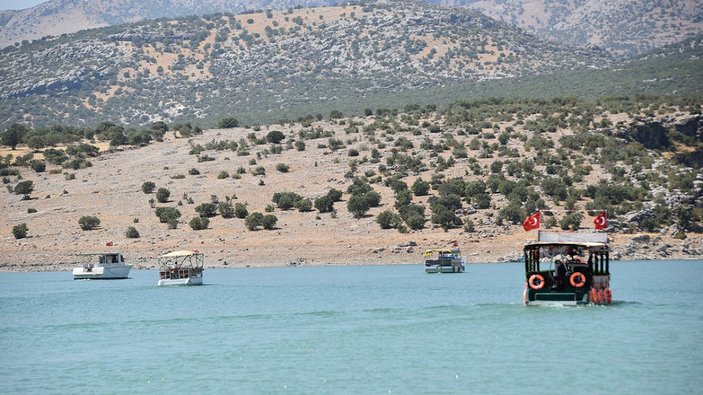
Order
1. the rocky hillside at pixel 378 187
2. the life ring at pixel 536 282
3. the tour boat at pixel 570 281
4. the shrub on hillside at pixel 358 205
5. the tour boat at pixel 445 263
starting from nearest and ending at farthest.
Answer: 1. the tour boat at pixel 570 281
2. the life ring at pixel 536 282
3. the tour boat at pixel 445 263
4. the rocky hillside at pixel 378 187
5. the shrub on hillside at pixel 358 205

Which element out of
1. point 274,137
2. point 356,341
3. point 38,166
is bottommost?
point 356,341

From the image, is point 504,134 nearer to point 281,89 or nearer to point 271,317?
point 271,317

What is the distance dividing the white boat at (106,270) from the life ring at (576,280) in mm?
46072

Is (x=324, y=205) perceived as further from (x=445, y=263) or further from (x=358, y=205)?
(x=445, y=263)

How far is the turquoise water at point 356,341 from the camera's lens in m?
35.0

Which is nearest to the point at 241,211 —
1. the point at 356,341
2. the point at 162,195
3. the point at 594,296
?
the point at 162,195

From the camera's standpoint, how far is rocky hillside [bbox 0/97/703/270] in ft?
316

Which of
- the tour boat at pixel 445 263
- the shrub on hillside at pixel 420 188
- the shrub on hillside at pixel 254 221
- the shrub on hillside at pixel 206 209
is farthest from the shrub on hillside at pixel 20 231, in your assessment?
the tour boat at pixel 445 263

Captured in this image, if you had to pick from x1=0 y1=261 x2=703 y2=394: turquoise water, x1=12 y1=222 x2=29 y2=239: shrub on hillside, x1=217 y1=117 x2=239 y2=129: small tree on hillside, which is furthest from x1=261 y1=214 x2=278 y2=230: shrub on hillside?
x1=217 y1=117 x2=239 y2=129: small tree on hillside

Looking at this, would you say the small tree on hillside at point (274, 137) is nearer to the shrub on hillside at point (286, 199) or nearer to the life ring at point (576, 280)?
the shrub on hillside at point (286, 199)

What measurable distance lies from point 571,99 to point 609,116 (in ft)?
49.0

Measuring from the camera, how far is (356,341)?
143ft

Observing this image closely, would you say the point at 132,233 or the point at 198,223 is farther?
the point at 132,233

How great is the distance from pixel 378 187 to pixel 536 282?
191 ft
